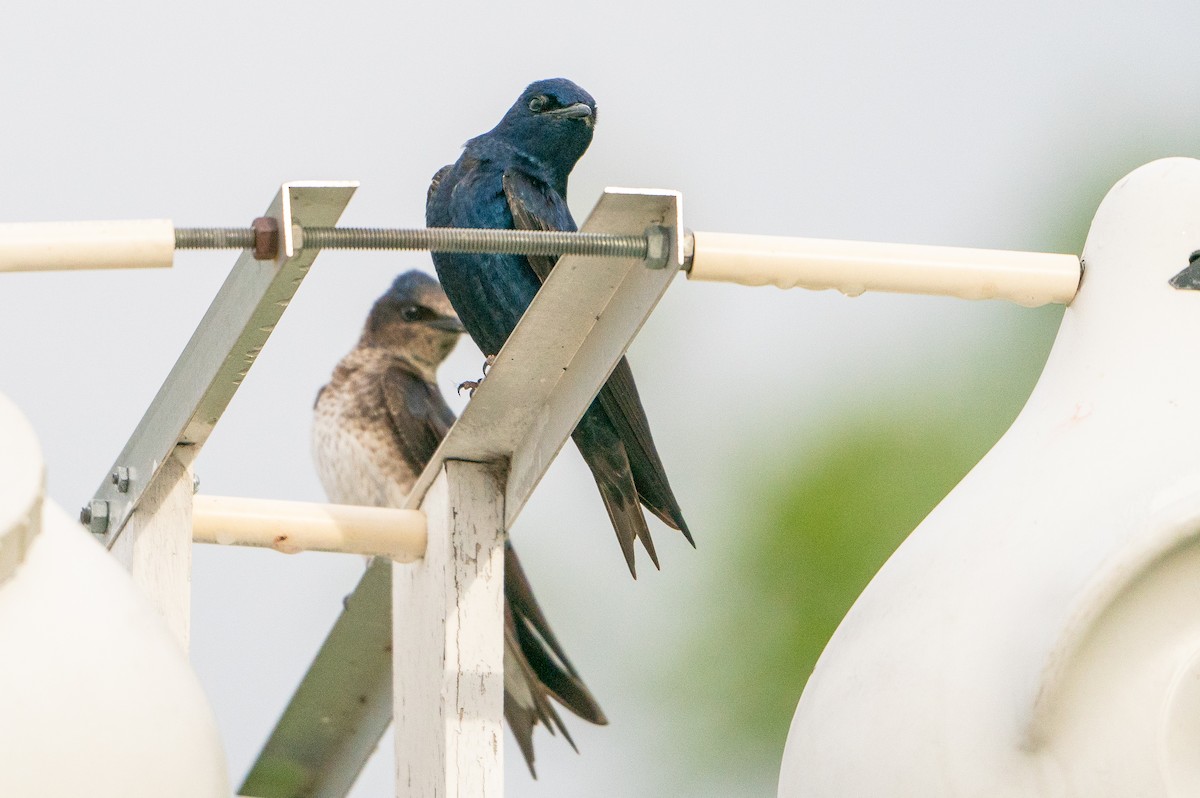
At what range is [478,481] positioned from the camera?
2.00m

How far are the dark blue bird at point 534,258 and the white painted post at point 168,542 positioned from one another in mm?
941

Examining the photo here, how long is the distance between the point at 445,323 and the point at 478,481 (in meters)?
4.05

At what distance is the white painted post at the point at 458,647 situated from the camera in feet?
6.17

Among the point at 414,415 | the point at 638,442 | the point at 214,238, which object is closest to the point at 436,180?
the point at 638,442

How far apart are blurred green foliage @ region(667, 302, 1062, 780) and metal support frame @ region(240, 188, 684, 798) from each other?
10.4 ft

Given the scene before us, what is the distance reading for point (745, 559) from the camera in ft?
20.8

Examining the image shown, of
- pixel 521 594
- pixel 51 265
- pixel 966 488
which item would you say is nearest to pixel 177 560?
pixel 51 265

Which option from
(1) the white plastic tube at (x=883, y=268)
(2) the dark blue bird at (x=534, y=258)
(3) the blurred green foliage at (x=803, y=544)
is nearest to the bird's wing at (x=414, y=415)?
(3) the blurred green foliage at (x=803, y=544)

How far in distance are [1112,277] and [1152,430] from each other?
0.81 feet

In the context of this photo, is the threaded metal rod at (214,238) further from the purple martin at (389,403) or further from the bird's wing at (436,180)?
the purple martin at (389,403)

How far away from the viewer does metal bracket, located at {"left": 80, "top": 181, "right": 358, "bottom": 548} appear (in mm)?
1435

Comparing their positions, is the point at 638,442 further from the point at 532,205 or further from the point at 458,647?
the point at 458,647

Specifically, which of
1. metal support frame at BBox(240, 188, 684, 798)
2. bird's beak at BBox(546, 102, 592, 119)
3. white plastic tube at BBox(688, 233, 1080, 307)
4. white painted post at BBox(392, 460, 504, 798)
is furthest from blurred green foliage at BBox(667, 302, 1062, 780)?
white plastic tube at BBox(688, 233, 1080, 307)

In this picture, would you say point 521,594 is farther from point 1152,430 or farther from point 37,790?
point 37,790
